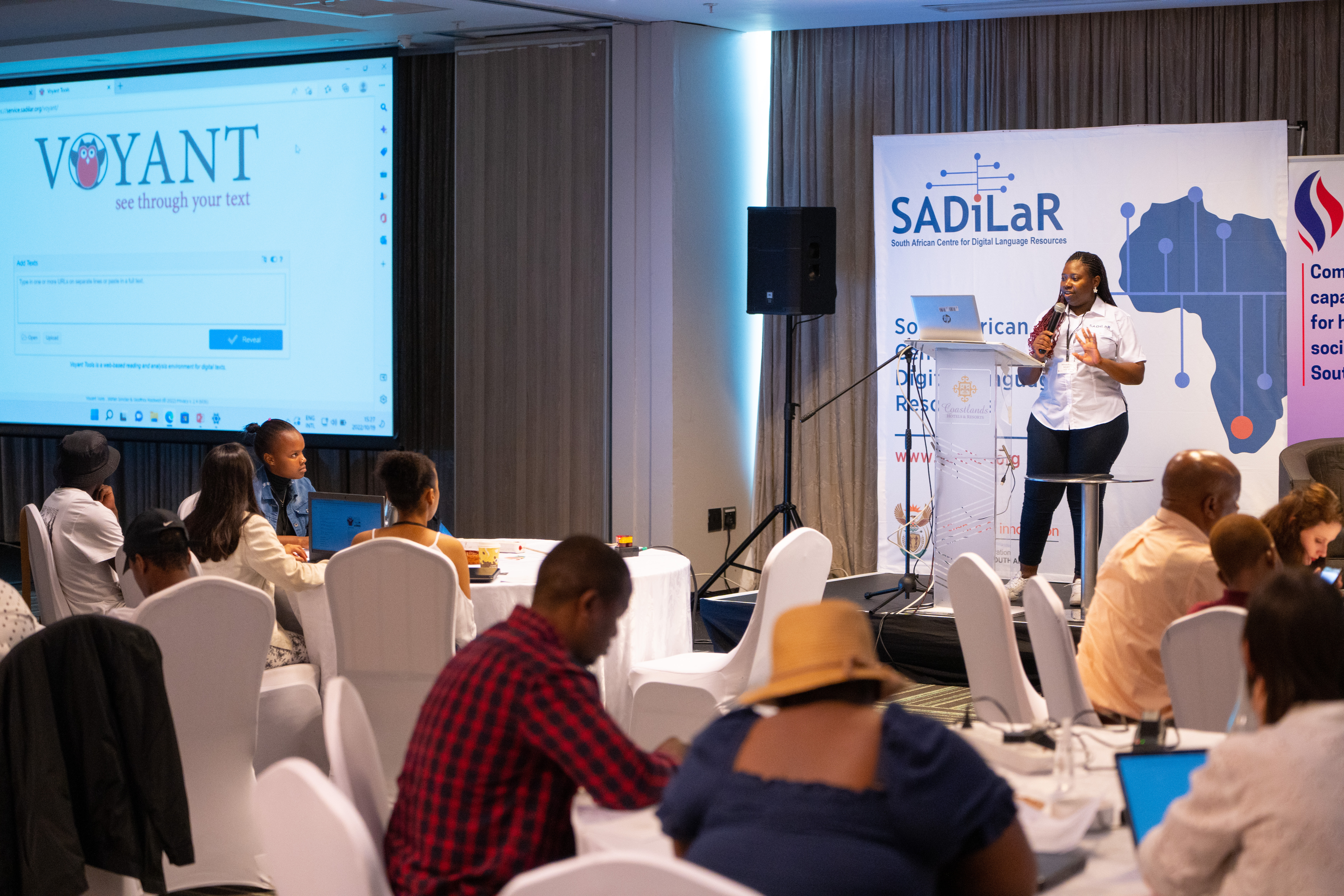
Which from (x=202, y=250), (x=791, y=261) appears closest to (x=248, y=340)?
(x=202, y=250)

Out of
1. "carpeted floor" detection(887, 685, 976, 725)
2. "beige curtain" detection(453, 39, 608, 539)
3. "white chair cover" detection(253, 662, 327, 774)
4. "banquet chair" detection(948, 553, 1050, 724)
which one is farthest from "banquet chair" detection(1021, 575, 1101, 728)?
"beige curtain" detection(453, 39, 608, 539)

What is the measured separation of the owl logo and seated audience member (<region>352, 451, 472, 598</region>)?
17.3 feet

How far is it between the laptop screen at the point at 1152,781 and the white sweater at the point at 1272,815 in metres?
0.23

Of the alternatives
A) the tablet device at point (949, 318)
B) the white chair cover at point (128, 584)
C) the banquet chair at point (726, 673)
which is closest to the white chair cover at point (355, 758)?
the banquet chair at point (726, 673)

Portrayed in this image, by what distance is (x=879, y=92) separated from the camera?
25.2 feet

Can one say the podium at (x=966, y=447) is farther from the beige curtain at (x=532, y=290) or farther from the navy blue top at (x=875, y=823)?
the navy blue top at (x=875, y=823)

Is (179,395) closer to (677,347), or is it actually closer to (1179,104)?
(677,347)

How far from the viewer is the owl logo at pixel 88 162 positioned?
8.29 meters

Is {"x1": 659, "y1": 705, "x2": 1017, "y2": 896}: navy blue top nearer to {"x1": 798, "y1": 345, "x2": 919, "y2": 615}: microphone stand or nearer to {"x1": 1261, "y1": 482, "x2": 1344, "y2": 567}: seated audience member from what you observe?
{"x1": 1261, "y1": 482, "x2": 1344, "y2": 567}: seated audience member

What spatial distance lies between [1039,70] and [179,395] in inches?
216

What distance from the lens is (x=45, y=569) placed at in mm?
4941

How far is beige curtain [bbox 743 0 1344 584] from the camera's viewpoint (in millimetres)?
A: 6965

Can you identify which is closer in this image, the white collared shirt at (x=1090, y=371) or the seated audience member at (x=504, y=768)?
the seated audience member at (x=504, y=768)

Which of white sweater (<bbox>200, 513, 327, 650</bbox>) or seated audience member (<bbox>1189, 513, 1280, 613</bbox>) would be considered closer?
seated audience member (<bbox>1189, 513, 1280, 613</bbox>)
